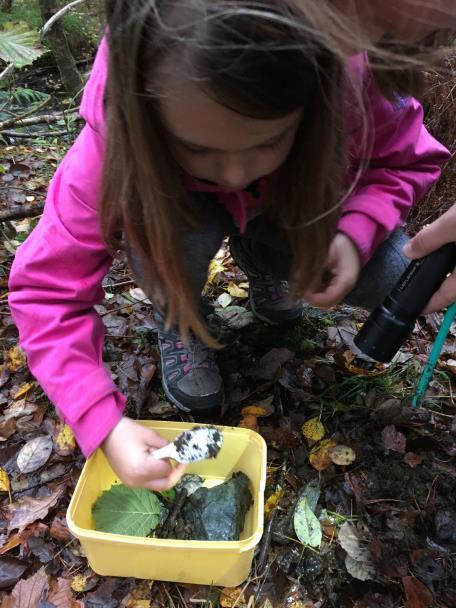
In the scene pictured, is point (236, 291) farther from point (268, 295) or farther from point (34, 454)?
point (34, 454)

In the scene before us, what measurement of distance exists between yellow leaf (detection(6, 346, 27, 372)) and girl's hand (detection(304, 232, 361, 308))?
2.78 ft

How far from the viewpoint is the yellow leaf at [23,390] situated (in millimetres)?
Result: 1387

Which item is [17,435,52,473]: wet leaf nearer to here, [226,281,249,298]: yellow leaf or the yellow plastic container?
the yellow plastic container

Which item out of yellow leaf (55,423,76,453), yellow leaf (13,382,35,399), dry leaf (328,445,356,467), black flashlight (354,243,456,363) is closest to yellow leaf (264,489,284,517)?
dry leaf (328,445,356,467)

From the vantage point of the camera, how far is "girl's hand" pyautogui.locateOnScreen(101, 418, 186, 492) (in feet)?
3.00

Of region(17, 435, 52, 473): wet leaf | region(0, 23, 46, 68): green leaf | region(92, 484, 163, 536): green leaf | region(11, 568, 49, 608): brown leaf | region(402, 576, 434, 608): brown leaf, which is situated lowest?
region(11, 568, 49, 608): brown leaf

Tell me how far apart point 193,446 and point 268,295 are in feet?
2.33

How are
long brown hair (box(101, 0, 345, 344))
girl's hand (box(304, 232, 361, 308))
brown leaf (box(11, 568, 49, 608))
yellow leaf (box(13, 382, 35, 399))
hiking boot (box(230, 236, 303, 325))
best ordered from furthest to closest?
hiking boot (box(230, 236, 303, 325)) < yellow leaf (box(13, 382, 35, 399)) < girl's hand (box(304, 232, 361, 308)) < brown leaf (box(11, 568, 49, 608)) < long brown hair (box(101, 0, 345, 344))

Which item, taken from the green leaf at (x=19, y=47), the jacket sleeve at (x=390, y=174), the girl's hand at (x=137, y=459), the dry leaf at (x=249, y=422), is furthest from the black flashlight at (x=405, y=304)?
the green leaf at (x=19, y=47)

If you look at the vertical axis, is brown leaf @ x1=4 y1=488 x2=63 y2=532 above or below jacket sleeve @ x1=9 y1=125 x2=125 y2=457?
below

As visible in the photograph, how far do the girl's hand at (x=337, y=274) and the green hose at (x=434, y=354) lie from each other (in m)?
0.22

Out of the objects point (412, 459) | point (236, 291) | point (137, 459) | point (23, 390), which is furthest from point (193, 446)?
point (236, 291)

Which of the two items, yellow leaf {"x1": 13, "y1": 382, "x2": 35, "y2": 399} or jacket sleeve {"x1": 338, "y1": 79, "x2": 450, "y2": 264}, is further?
yellow leaf {"x1": 13, "y1": 382, "x2": 35, "y2": 399}

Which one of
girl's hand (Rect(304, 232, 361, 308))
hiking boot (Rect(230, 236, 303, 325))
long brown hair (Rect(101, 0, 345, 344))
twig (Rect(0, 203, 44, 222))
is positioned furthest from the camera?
twig (Rect(0, 203, 44, 222))
